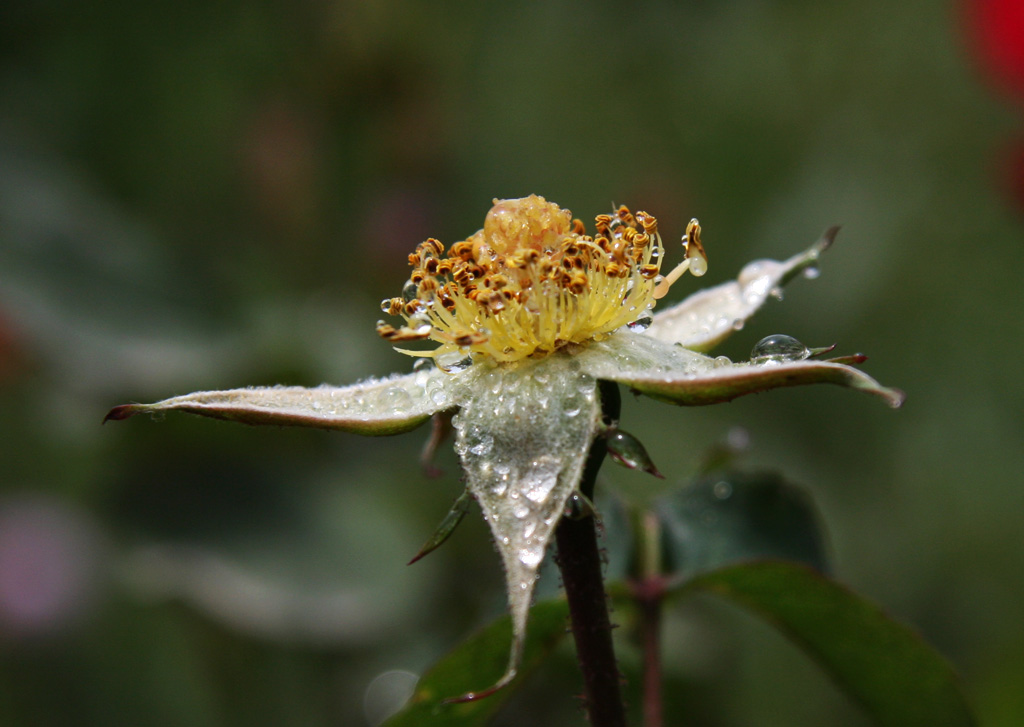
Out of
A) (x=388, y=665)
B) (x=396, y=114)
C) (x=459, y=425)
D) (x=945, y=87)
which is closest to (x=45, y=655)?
(x=388, y=665)

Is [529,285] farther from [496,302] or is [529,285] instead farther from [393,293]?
[393,293]

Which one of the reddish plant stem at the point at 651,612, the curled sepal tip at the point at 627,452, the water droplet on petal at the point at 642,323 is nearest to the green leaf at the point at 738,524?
the reddish plant stem at the point at 651,612

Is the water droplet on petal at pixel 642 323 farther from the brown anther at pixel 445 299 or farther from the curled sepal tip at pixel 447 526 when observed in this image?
the curled sepal tip at pixel 447 526

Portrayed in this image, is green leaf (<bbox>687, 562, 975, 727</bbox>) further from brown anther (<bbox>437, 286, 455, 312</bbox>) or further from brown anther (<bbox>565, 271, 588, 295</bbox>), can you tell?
brown anther (<bbox>437, 286, 455, 312</bbox>)

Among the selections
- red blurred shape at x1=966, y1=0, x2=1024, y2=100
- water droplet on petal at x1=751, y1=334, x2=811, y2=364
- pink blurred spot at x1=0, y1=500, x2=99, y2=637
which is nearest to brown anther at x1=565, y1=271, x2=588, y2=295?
water droplet on petal at x1=751, y1=334, x2=811, y2=364

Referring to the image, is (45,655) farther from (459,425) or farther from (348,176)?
(459,425)

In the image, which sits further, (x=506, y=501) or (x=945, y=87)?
(x=945, y=87)
